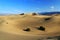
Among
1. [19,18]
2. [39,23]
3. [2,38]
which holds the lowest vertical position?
[2,38]

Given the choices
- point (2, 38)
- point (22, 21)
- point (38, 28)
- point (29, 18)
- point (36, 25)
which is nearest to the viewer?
point (2, 38)

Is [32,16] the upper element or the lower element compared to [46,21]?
upper

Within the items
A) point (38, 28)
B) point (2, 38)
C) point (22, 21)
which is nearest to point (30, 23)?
point (22, 21)

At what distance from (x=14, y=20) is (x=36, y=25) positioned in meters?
1.40

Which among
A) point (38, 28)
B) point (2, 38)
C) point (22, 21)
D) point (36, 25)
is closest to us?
point (2, 38)

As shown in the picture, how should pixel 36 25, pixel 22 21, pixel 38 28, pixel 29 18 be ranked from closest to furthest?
1. pixel 38 28
2. pixel 36 25
3. pixel 22 21
4. pixel 29 18

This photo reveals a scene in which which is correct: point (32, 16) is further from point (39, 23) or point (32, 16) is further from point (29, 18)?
point (39, 23)

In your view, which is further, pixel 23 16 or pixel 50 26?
pixel 23 16

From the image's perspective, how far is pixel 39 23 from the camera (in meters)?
7.32

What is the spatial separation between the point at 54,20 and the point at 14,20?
2196mm

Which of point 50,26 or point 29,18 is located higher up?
point 29,18

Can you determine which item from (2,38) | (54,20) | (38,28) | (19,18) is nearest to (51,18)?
(54,20)

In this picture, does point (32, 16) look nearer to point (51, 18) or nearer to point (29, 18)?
point (29, 18)

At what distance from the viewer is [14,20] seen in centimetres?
774
